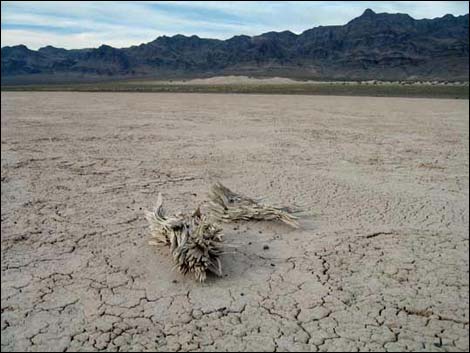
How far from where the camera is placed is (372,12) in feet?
463

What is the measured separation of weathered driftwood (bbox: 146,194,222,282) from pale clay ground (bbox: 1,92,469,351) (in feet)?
0.45

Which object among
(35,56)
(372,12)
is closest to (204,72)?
(35,56)

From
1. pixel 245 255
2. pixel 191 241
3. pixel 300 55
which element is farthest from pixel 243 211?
pixel 300 55

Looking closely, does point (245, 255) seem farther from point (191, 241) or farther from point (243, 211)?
point (243, 211)

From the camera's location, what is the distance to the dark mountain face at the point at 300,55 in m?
105

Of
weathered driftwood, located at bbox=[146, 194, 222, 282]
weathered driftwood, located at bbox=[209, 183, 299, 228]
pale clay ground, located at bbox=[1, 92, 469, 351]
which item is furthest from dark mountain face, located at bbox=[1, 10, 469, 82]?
weathered driftwood, located at bbox=[146, 194, 222, 282]

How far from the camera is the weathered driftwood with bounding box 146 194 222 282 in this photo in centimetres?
421

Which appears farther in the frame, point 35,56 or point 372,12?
point 372,12

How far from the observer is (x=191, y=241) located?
4.36 metres

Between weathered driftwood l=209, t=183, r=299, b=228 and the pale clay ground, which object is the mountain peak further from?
weathered driftwood l=209, t=183, r=299, b=228

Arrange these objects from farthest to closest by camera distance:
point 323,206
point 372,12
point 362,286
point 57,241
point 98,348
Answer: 1. point 372,12
2. point 323,206
3. point 57,241
4. point 362,286
5. point 98,348

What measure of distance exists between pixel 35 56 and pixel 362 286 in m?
141

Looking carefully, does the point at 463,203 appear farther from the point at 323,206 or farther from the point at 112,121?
the point at 112,121

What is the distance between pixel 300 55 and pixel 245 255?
127m
